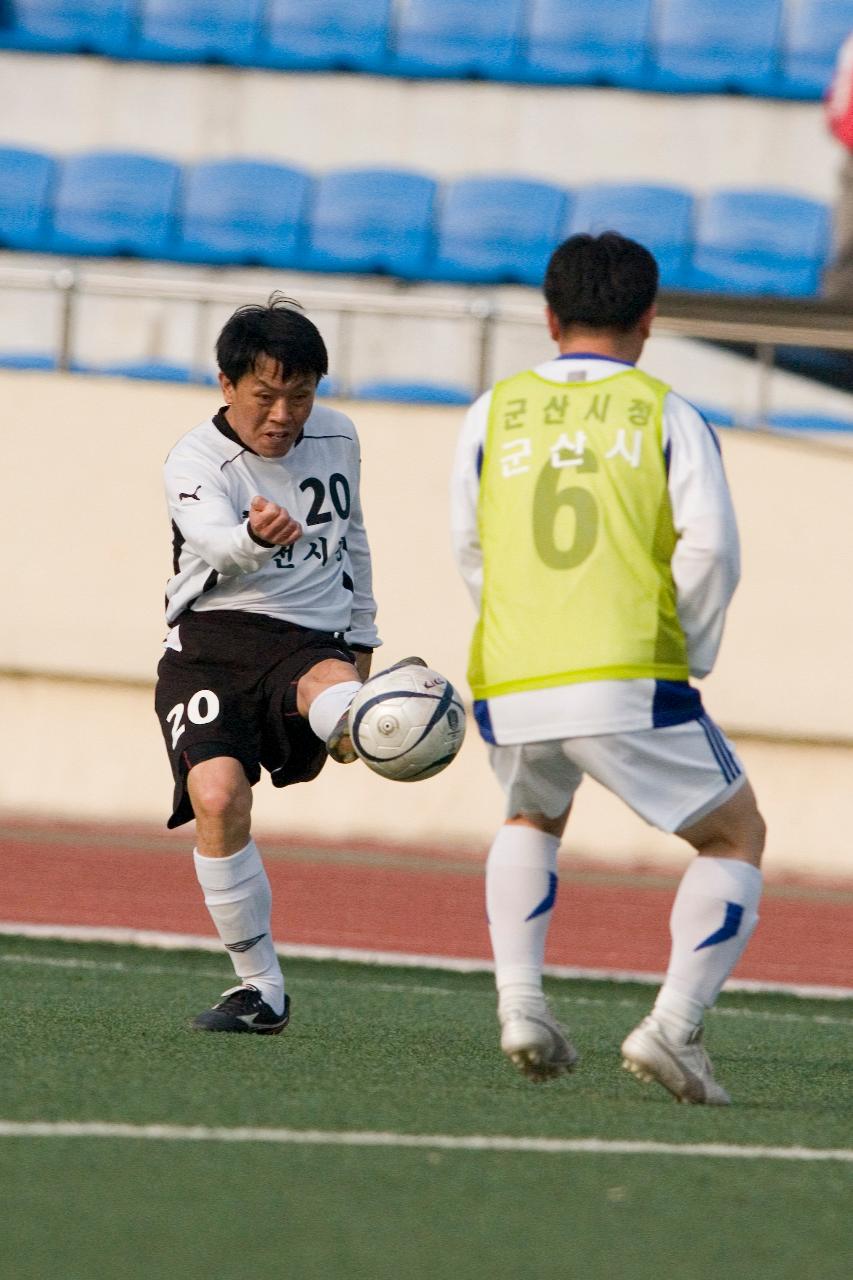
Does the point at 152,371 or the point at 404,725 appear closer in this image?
the point at 404,725

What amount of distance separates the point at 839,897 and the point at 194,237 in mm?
8055

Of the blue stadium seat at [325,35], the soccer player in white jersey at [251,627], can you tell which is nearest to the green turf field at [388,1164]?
the soccer player in white jersey at [251,627]

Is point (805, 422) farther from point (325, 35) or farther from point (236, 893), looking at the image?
point (236, 893)

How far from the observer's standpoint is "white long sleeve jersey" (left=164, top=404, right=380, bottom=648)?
594 cm

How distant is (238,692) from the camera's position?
19.6 ft

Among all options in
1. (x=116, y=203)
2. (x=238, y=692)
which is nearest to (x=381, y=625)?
(x=116, y=203)

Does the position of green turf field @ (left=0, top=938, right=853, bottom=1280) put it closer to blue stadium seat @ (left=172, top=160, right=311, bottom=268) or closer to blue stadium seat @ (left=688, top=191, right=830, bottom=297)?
blue stadium seat @ (left=688, top=191, right=830, bottom=297)

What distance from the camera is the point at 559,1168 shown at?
4.04 metres

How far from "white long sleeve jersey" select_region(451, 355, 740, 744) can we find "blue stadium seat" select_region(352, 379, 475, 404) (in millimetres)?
7924

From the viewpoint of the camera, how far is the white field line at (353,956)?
336 inches

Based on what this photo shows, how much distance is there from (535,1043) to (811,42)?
48.4 feet

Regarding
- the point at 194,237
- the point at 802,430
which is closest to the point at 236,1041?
the point at 802,430

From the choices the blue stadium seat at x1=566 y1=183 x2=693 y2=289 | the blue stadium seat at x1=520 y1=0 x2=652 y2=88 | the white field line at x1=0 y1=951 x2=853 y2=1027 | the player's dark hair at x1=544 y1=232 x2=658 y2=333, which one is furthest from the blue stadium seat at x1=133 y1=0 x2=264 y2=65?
the player's dark hair at x1=544 y1=232 x2=658 y2=333

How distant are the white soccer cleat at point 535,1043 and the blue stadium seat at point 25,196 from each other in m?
13.4
